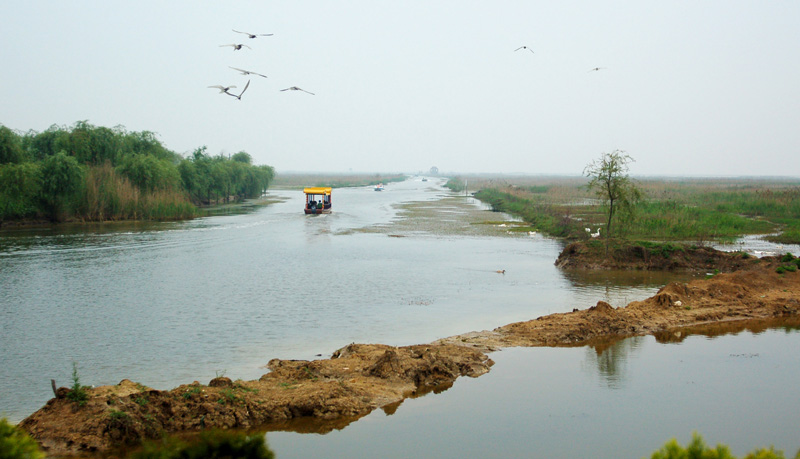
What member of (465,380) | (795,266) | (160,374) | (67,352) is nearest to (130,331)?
(67,352)

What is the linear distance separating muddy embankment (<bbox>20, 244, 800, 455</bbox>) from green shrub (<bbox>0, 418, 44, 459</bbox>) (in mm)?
3715

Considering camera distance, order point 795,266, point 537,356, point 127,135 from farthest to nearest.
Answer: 1. point 127,135
2. point 795,266
3. point 537,356

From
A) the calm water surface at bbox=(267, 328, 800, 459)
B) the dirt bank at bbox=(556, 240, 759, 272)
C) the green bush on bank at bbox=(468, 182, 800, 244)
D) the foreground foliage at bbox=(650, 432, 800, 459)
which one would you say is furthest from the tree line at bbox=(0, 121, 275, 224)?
the foreground foliage at bbox=(650, 432, 800, 459)

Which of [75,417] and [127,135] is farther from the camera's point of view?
[127,135]

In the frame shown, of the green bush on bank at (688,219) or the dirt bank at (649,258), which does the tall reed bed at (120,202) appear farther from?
the dirt bank at (649,258)

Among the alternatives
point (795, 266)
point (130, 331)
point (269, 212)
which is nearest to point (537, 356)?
point (130, 331)

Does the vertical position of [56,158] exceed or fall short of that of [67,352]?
it exceeds it

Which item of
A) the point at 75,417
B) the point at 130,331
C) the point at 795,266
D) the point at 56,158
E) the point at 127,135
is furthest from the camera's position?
the point at 127,135

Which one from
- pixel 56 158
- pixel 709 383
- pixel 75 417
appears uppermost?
pixel 56 158

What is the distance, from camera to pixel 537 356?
1377 centimetres

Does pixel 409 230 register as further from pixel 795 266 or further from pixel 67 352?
pixel 67 352

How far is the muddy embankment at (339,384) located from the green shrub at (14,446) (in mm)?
3715

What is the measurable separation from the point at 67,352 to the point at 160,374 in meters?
3.14

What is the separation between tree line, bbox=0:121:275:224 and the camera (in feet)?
138
